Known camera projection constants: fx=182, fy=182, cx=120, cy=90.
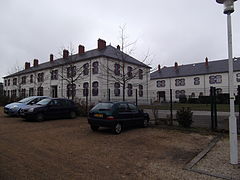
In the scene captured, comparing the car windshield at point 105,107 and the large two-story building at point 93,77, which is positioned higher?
the large two-story building at point 93,77

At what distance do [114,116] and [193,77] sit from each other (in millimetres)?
40459

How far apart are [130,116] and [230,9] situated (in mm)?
5995

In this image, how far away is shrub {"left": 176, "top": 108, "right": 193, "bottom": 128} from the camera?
31.4 feet

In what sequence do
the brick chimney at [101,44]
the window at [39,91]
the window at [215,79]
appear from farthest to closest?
the window at [215,79]
the window at [39,91]
the brick chimney at [101,44]

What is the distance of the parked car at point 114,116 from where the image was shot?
8.09 m

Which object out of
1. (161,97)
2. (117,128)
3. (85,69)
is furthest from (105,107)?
(85,69)

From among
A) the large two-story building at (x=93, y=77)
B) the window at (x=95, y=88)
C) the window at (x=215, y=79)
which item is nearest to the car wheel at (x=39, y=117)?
the large two-story building at (x=93, y=77)

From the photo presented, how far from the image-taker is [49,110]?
470 inches

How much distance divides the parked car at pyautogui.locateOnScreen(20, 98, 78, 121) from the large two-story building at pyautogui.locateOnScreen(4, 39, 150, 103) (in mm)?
8004

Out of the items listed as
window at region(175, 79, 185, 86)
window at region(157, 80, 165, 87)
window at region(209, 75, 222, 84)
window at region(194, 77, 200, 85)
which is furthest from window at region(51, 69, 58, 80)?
window at region(209, 75, 222, 84)

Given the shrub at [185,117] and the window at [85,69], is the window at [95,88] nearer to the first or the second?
the window at [85,69]

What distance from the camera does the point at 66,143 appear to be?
21.5 ft

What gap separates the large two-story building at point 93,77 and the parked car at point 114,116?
472 inches

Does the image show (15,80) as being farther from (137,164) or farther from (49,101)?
(137,164)
